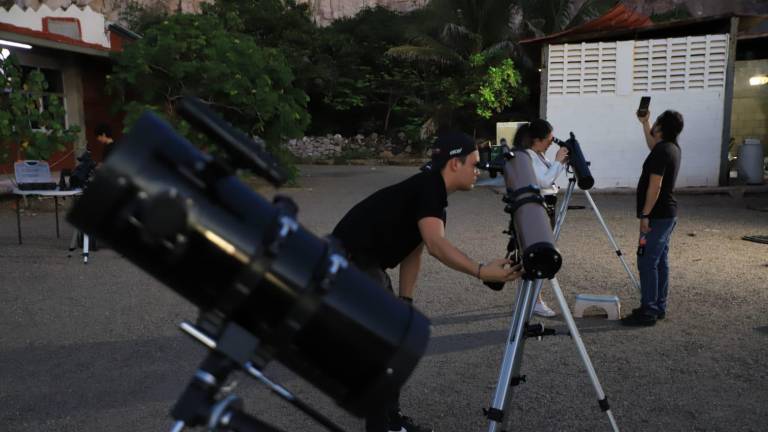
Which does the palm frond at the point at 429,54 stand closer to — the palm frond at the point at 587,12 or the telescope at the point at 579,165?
the palm frond at the point at 587,12

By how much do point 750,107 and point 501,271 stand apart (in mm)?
20318

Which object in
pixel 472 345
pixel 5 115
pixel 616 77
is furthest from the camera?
pixel 616 77

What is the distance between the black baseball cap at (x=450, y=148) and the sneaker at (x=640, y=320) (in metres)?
2.77

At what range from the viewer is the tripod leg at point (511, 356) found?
7.71 ft

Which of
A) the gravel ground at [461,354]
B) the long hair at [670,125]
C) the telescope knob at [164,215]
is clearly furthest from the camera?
the long hair at [670,125]

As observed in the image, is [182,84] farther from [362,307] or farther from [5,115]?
[362,307]

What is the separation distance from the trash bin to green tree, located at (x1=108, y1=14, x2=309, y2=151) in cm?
1003

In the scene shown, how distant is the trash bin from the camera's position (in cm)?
1338

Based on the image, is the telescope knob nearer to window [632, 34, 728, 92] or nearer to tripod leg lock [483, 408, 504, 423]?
tripod leg lock [483, 408, 504, 423]

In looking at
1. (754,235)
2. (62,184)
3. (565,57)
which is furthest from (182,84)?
(754,235)

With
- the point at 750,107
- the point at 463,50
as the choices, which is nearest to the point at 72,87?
the point at 463,50

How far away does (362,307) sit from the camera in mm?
1218

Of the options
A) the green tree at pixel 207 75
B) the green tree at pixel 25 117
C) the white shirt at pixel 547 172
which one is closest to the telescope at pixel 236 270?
the white shirt at pixel 547 172

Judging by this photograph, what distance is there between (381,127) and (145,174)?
31.9 meters
